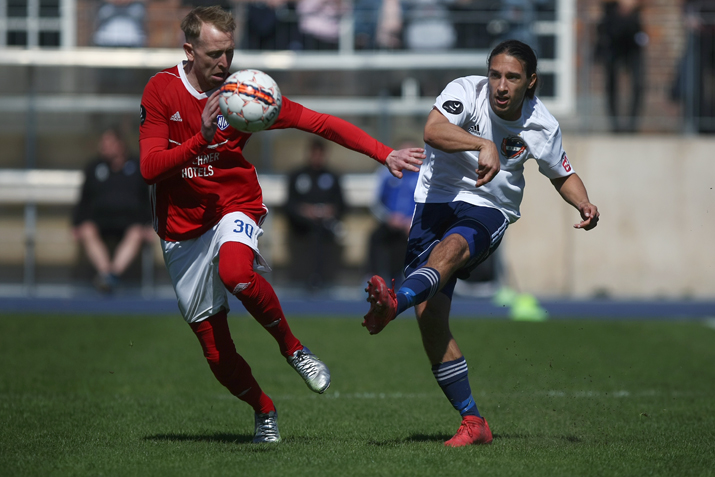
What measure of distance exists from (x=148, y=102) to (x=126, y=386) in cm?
341

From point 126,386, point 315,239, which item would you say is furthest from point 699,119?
point 126,386

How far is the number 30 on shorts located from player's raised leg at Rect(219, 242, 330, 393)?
10cm

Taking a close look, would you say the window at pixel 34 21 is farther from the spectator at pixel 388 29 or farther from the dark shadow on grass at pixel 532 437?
the dark shadow on grass at pixel 532 437

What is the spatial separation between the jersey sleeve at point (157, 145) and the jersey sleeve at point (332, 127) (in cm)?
63

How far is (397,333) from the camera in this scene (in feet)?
38.4

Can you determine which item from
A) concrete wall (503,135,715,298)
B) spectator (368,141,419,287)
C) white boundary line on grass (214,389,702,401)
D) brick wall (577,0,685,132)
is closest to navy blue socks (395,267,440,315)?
white boundary line on grass (214,389,702,401)

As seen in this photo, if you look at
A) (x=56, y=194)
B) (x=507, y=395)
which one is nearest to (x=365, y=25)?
(x=56, y=194)

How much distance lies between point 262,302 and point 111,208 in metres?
9.37

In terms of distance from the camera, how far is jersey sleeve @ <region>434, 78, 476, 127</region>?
551cm

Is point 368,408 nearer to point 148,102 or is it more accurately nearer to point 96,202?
point 148,102

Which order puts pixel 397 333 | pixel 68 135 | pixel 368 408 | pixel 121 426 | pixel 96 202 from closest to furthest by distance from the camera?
pixel 121 426 → pixel 368 408 → pixel 397 333 → pixel 96 202 → pixel 68 135

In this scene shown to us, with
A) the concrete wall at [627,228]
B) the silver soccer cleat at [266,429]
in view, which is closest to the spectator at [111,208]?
the concrete wall at [627,228]

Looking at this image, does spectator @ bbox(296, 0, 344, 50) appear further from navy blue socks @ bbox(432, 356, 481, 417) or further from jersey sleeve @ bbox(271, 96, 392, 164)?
navy blue socks @ bbox(432, 356, 481, 417)

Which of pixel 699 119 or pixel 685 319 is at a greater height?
pixel 699 119
